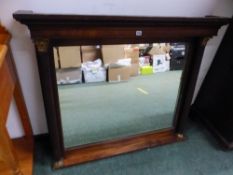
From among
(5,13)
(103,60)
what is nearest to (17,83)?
(5,13)

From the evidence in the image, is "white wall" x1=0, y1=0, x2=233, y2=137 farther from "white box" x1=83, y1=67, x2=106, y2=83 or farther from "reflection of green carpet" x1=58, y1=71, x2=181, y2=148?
"white box" x1=83, y1=67, x2=106, y2=83

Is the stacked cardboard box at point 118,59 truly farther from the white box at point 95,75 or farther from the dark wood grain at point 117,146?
the dark wood grain at point 117,146

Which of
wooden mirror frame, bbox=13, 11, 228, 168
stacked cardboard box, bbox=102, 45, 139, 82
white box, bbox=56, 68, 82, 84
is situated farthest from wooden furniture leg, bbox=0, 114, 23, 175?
stacked cardboard box, bbox=102, 45, 139, 82

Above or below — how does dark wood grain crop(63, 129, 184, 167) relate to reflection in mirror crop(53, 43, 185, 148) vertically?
below

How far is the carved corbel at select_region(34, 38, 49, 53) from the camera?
992mm

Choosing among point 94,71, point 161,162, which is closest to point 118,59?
point 94,71

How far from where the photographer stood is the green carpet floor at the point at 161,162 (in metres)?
1.40

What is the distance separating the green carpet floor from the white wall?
0.31 m

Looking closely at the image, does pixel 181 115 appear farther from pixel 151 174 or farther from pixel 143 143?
pixel 151 174

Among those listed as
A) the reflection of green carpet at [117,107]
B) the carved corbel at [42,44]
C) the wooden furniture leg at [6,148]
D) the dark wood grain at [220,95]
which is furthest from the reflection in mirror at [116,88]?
the wooden furniture leg at [6,148]

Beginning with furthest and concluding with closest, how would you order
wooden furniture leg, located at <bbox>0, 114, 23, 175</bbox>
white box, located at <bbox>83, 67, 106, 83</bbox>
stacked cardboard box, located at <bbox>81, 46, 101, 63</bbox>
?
white box, located at <bbox>83, 67, 106, 83</bbox>, stacked cardboard box, located at <bbox>81, 46, 101, 63</bbox>, wooden furniture leg, located at <bbox>0, 114, 23, 175</bbox>

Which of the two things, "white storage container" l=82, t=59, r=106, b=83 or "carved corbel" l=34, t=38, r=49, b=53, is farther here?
"white storage container" l=82, t=59, r=106, b=83

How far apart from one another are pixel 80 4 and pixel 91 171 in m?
1.05

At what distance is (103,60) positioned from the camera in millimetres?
1422
